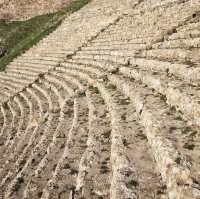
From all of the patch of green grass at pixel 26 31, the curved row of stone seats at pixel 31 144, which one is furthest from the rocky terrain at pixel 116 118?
the patch of green grass at pixel 26 31

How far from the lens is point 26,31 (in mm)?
33156

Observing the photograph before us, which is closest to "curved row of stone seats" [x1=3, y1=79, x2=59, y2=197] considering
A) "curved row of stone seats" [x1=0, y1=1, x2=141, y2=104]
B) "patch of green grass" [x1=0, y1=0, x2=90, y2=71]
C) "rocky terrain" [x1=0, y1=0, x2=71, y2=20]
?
"curved row of stone seats" [x1=0, y1=1, x2=141, y2=104]

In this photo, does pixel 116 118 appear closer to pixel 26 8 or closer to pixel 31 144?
pixel 31 144

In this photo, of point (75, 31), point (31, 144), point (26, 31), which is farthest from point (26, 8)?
point (31, 144)

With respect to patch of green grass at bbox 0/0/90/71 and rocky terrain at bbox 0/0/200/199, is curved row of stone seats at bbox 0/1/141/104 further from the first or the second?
rocky terrain at bbox 0/0/200/199

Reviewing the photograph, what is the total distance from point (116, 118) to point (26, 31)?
26.3 metres

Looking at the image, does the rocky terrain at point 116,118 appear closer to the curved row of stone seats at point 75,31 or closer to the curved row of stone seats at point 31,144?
the curved row of stone seats at point 31,144

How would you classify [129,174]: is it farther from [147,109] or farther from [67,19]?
[67,19]

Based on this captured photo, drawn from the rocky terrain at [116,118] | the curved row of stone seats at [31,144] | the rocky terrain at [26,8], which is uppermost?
the rocky terrain at [26,8]

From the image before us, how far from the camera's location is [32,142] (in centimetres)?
1027

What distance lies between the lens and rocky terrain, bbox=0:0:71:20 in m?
37.0

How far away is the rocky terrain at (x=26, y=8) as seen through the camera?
37.0 metres

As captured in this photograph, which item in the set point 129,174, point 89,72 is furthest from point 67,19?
point 129,174

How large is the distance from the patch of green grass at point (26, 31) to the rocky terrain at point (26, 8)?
1.48 meters
